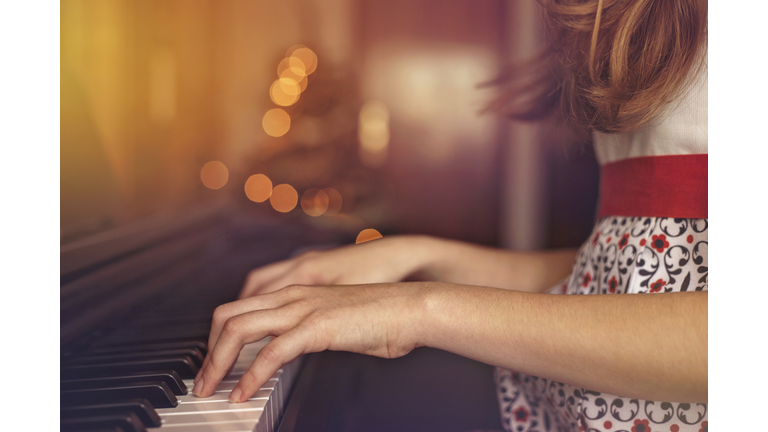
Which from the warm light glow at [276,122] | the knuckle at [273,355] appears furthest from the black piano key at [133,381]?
the warm light glow at [276,122]

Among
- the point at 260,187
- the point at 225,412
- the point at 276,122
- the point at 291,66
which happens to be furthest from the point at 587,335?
the point at 291,66

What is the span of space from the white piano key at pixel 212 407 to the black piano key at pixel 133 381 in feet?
0.09

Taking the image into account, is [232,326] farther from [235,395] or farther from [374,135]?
[374,135]

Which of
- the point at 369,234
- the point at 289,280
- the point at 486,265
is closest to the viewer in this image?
the point at 289,280

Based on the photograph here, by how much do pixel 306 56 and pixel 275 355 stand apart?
3.12 meters

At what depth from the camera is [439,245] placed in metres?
0.71

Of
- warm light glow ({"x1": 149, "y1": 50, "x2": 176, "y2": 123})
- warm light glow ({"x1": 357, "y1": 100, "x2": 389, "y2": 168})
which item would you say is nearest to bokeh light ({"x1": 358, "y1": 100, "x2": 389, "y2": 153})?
warm light glow ({"x1": 357, "y1": 100, "x2": 389, "y2": 168})

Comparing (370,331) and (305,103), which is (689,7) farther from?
(305,103)

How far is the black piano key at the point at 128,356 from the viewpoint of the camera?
0.48m

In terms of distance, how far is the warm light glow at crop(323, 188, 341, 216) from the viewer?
296 cm

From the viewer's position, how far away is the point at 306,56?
321cm

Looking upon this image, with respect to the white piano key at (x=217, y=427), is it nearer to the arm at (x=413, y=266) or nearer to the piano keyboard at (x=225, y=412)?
the piano keyboard at (x=225, y=412)

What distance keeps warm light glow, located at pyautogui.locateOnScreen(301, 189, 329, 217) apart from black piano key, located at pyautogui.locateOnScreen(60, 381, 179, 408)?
2496 millimetres
